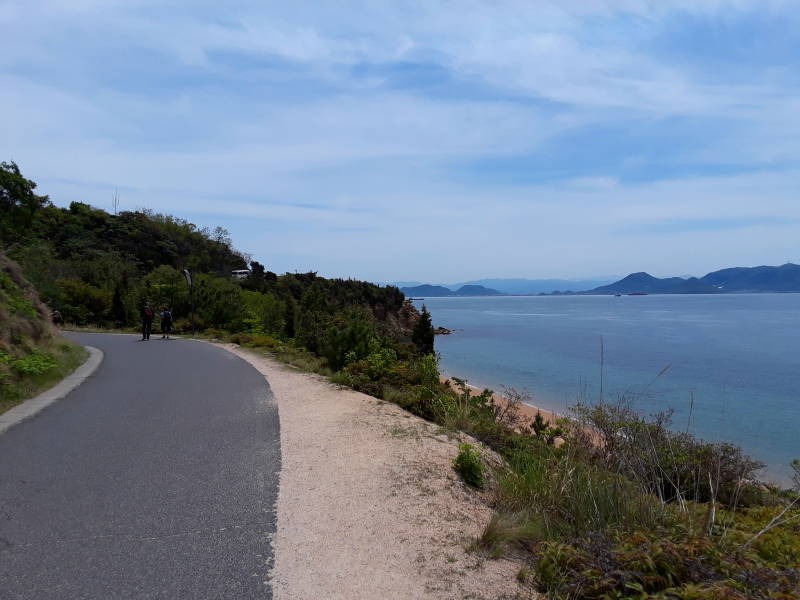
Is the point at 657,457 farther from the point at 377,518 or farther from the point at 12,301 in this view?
the point at 12,301

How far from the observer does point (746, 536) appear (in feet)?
12.0

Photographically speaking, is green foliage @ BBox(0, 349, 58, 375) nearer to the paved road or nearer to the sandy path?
the paved road

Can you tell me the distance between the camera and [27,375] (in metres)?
10.3

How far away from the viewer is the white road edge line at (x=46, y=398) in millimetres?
7668

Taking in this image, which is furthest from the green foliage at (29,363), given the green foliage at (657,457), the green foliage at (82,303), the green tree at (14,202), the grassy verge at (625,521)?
the green tree at (14,202)

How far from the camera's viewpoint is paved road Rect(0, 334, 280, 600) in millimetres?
3418

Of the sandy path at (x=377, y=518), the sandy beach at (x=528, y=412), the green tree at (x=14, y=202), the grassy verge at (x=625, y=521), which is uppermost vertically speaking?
the green tree at (x=14, y=202)

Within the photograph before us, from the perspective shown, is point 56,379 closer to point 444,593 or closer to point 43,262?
point 444,593

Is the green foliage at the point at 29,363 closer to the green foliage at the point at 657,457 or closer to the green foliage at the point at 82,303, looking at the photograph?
the green foliage at the point at 657,457

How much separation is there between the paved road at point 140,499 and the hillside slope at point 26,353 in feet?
3.54

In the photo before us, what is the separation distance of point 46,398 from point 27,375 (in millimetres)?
1409

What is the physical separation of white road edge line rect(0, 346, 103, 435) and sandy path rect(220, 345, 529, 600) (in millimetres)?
3757

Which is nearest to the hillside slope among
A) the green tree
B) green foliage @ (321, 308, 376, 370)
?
green foliage @ (321, 308, 376, 370)

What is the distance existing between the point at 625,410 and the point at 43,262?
4259 centimetres
